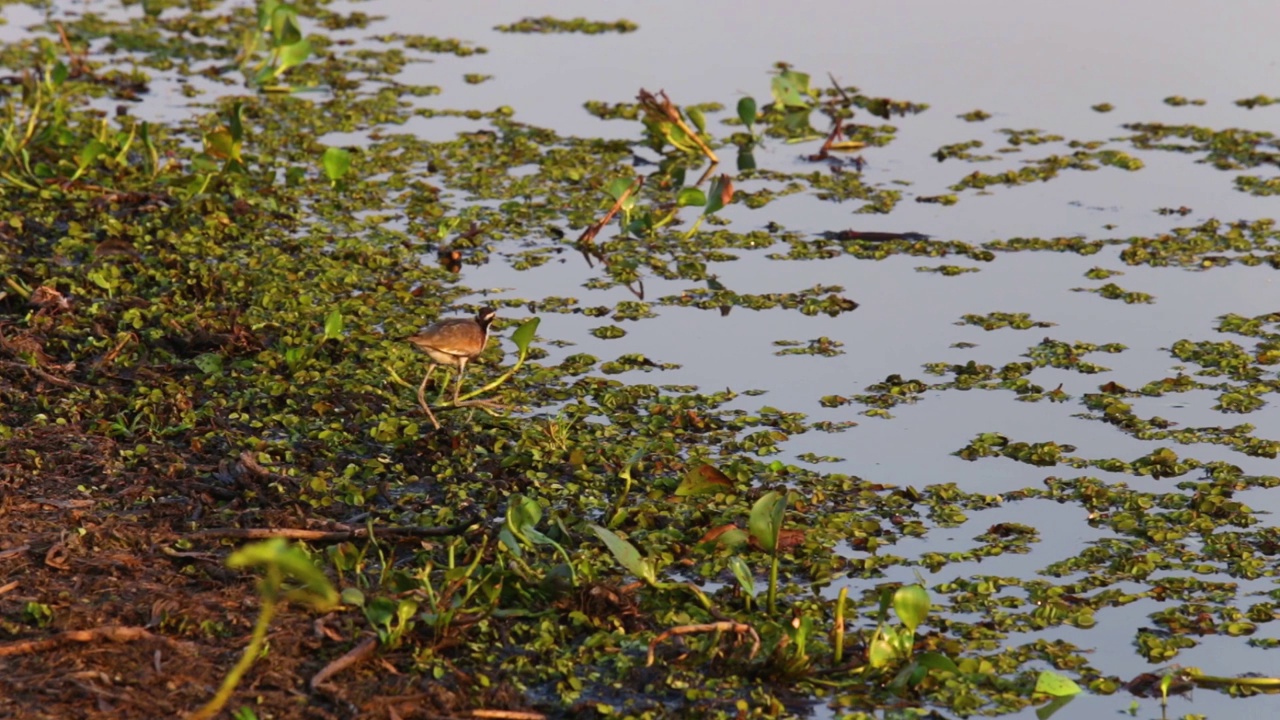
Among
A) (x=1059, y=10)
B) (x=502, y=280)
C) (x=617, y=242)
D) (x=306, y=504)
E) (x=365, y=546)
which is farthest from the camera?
(x=1059, y=10)

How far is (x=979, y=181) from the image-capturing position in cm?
759

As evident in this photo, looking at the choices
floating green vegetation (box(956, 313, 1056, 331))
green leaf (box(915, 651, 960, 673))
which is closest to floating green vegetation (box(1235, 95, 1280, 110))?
floating green vegetation (box(956, 313, 1056, 331))

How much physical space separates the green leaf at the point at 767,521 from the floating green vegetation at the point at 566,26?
7364 mm

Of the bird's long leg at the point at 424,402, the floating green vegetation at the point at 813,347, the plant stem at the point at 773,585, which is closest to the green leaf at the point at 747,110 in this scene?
the floating green vegetation at the point at 813,347

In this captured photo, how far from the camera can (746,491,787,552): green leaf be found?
12.4ft

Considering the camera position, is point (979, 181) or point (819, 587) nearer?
point (819, 587)

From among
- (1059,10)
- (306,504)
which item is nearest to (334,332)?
(306,504)

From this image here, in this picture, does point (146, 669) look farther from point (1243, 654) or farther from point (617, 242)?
point (617, 242)

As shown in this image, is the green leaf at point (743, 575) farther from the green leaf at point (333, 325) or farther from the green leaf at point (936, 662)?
the green leaf at point (333, 325)

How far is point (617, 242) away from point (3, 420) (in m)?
2.95

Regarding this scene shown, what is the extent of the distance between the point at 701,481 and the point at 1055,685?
1.20m

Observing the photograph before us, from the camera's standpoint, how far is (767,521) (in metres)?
3.85

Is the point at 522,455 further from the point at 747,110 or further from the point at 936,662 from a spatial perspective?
the point at 747,110

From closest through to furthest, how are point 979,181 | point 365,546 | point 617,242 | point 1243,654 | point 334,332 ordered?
point 1243,654, point 365,546, point 334,332, point 617,242, point 979,181
